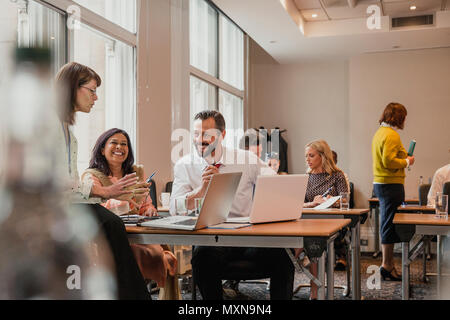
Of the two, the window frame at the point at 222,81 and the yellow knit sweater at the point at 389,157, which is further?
the window frame at the point at 222,81

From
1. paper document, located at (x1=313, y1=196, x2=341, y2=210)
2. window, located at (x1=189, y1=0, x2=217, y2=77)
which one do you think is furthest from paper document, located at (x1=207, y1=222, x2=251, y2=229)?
window, located at (x1=189, y1=0, x2=217, y2=77)

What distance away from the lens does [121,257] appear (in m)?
1.85

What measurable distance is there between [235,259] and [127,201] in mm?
624

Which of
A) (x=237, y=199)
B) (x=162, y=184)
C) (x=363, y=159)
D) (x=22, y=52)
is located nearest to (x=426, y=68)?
(x=363, y=159)

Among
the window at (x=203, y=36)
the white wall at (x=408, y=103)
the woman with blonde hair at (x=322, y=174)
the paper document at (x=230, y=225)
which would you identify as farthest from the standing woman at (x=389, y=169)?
the white wall at (x=408, y=103)

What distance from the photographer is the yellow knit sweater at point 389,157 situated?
4.29m

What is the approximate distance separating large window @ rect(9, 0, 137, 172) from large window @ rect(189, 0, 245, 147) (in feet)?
4.78

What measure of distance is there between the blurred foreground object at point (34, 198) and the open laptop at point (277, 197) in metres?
0.82

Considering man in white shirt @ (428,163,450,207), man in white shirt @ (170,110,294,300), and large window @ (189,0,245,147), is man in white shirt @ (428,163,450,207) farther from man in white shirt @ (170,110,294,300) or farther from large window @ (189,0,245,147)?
large window @ (189,0,245,147)

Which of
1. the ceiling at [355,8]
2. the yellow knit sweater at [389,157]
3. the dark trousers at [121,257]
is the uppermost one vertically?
the ceiling at [355,8]

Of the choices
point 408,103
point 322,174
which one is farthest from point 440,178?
point 408,103

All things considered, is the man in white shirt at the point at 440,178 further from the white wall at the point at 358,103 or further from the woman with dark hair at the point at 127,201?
the white wall at the point at 358,103

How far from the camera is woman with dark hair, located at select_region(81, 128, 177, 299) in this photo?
8.12 feet

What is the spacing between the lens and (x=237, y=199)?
285 centimetres
